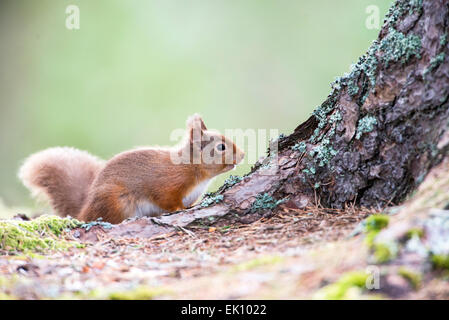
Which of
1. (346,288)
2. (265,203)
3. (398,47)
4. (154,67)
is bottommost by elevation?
(346,288)

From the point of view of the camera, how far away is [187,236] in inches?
95.3

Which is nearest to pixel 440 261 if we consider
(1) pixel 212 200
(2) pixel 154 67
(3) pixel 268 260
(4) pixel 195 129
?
(3) pixel 268 260

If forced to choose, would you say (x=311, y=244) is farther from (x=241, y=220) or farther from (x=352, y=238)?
(x=241, y=220)

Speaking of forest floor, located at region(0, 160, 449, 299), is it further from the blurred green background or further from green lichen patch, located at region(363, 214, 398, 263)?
the blurred green background

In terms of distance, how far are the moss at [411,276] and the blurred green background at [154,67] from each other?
5.36m

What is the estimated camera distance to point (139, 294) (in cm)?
155

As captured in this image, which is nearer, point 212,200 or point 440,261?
point 440,261

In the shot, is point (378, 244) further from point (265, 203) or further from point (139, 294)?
point (265, 203)

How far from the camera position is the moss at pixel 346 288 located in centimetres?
134

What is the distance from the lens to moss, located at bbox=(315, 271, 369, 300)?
4.39 ft

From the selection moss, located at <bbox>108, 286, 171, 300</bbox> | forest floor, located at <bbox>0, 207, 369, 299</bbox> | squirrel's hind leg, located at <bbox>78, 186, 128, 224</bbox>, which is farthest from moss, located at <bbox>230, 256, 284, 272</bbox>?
squirrel's hind leg, located at <bbox>78, 186, 128, 224</bbox>

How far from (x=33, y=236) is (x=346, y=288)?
1590 mm

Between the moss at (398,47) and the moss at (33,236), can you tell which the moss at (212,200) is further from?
the moss at (398,47)
